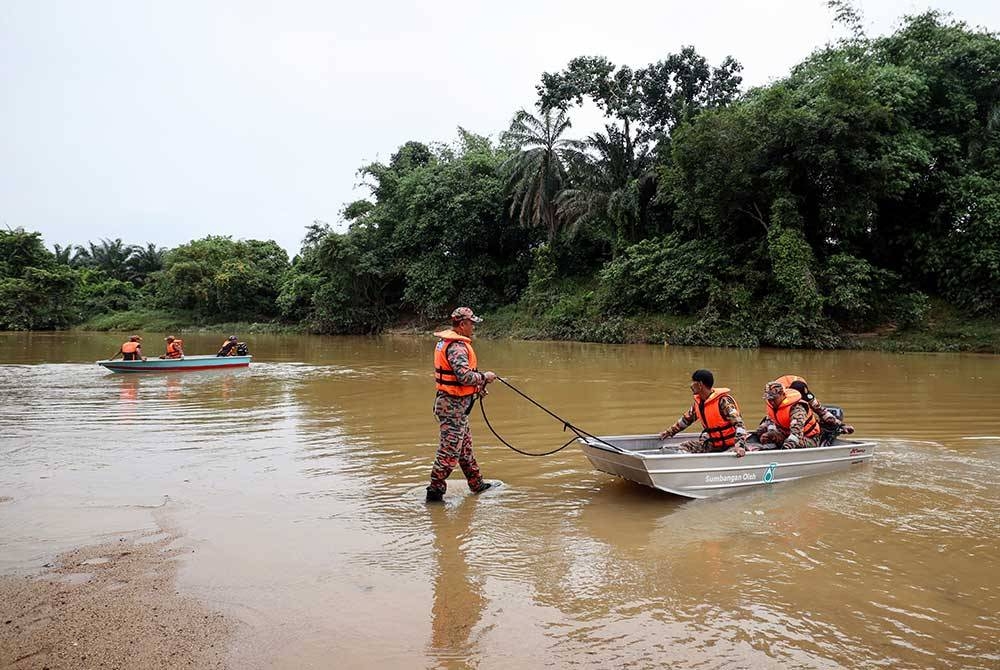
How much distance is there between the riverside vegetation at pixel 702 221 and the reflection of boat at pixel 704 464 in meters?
17.9

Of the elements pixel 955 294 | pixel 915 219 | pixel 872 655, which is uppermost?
pixel 915 219

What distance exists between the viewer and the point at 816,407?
7.54m

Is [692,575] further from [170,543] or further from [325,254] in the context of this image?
[325,254]

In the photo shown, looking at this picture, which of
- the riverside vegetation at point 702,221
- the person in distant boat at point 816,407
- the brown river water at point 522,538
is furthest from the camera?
the riverside vegetation at point 702,221

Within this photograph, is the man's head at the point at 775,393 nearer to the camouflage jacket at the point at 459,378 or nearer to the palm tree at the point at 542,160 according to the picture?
the camouflage jacket at the point at 459,378

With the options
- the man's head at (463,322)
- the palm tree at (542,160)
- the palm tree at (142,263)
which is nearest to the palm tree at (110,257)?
the palm tree at (142,263)

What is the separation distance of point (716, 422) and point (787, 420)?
114cm

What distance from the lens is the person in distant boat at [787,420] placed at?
281 inches

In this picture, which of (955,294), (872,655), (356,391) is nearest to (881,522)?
(872,655)

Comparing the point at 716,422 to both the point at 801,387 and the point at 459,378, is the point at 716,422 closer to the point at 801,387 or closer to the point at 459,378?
the point at 801,387

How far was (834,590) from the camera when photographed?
4.41m

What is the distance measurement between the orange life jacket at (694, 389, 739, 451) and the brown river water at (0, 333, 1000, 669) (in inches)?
20.4

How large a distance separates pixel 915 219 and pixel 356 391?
73.9ft

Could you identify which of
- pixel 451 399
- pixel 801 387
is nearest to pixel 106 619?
pixel 451 399
